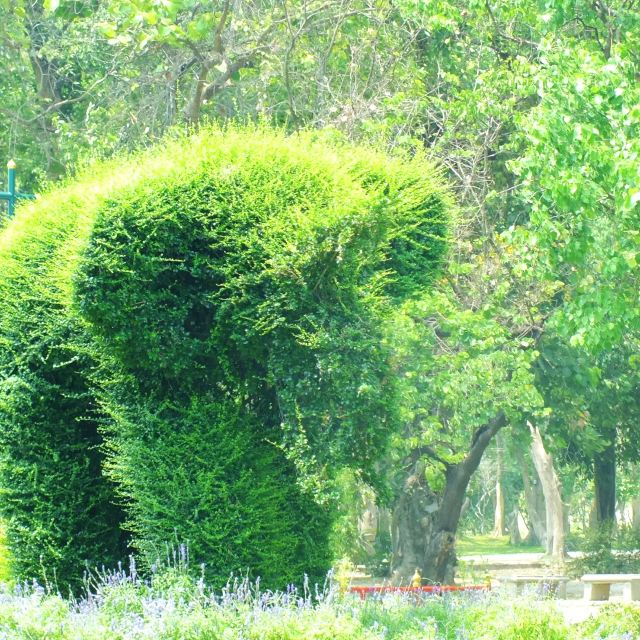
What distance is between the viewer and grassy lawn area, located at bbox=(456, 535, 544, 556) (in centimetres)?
4831

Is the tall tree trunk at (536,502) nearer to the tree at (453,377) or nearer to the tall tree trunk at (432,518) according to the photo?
the tall tree trunk at (432,518)

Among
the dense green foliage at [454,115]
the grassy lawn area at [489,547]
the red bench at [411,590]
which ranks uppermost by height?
the dense green foliage at [454,115]

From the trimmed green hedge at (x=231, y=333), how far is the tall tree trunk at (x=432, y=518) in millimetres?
12034

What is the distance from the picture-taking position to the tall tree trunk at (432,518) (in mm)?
20125

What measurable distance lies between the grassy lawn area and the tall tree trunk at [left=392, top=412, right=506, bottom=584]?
25.4 metres

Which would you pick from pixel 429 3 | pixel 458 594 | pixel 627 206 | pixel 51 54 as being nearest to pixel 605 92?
pixel 627 206

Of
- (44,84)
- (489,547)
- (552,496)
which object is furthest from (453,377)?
(489,547)

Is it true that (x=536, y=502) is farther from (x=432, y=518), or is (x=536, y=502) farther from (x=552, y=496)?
(x=432, y=518)

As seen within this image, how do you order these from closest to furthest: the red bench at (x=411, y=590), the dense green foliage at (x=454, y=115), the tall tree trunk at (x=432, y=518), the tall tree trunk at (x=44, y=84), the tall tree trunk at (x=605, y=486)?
1. the red bench at (x=411, y=590)
2. the dense green foliage at (x=454, y=115)
3. the tall tree trunk at (x=44, y=84)
4. the tall tree trunk at (x=432, y=518)
5. the tall tree trunk at (x=605, y=486)

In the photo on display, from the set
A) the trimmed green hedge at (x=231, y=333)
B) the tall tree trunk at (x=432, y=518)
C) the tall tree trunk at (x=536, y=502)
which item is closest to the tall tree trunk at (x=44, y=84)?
the tall tree trunk at (x=432, y=518)

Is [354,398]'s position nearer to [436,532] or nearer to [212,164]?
[212,164]

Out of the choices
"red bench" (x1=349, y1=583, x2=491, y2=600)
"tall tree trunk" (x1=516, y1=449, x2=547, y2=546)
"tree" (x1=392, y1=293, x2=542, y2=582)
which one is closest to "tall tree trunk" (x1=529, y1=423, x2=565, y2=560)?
"tall tree trunk" (x1=516, y1=449, x2=547, y2=546)

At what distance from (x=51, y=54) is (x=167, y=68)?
9.33 ft

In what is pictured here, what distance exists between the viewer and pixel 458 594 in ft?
30.7
